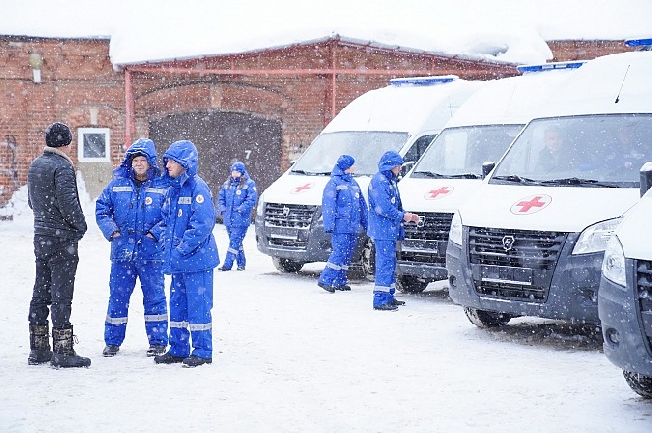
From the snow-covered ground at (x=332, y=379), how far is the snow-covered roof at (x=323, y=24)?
12.7m

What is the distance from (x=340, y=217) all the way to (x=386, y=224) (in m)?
1.60

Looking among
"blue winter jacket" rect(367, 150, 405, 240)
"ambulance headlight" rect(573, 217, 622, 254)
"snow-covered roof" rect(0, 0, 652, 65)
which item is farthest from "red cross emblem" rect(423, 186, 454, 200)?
"snow-covered roof" rect(0, 0, 652, 65)

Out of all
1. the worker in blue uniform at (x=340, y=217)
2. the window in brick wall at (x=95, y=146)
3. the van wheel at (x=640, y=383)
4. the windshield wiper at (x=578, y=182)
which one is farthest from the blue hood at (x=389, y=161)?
the window in brick wall at (x=95, y=146)

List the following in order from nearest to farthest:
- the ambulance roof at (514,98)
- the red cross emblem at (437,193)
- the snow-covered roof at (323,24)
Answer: the red cross emblem at (437,193), the ambulance roof at (514,98), the snow-covered roof at (323,24)

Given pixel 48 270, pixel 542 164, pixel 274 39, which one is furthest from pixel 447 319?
pixel 274 39

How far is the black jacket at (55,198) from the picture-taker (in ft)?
25.0

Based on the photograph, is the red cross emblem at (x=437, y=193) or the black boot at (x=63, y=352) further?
the red cross emblem at (x=437, y=193)

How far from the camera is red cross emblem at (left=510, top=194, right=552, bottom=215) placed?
8539 millimetres

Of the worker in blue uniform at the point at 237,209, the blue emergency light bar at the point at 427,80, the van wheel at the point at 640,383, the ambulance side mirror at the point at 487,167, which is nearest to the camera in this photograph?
the van wheel at the point at 640,383

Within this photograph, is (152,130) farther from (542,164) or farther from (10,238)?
(542,164)

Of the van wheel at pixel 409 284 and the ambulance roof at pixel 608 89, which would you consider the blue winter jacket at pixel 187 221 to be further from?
the van wheel at pixel 409 284

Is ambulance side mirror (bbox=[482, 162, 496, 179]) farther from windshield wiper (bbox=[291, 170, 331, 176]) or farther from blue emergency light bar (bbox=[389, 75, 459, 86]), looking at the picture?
blue emergency light bar (bbox=[389, 75, 459, 86])

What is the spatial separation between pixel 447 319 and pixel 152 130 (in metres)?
14.6

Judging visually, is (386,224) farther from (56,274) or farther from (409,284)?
(56,274)
